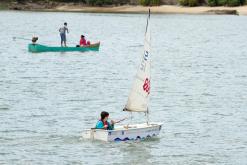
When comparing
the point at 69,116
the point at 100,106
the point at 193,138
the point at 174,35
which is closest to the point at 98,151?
the point at 193,138

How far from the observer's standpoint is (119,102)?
160 ft

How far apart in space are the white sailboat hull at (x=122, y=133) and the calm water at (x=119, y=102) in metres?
0.25

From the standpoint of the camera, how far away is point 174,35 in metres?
117

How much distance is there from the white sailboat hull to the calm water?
9.8 inches

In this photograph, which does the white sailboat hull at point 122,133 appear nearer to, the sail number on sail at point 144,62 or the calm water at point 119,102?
the calm water at point 119,102

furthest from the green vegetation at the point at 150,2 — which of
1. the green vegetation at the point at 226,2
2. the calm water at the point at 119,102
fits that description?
the calm water at the point at 119,102

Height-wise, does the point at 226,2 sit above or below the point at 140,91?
below

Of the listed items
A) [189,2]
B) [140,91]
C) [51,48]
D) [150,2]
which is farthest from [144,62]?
[150,2]

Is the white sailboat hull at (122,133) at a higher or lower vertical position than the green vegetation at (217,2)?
higher

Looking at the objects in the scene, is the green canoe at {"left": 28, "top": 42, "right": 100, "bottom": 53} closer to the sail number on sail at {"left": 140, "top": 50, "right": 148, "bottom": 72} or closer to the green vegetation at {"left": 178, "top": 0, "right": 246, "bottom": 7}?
the sail number on sail at {"left": 140, "top": 50, "right": 148, "bottom": 72}

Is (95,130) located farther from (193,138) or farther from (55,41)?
(55,41)

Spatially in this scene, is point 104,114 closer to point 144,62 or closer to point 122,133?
point 122,133

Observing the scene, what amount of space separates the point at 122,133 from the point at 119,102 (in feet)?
43.0

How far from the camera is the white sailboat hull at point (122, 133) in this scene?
35.7 m
